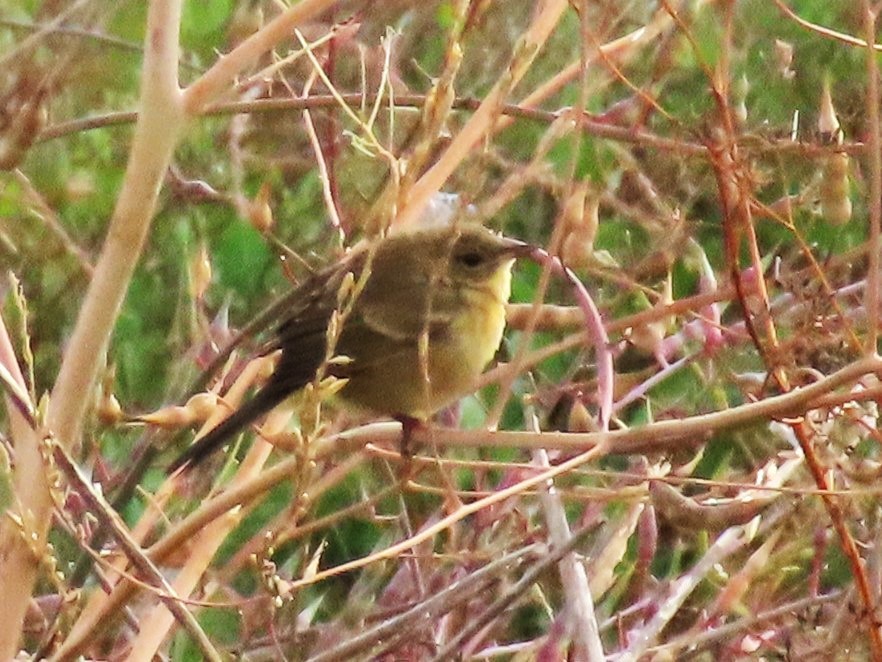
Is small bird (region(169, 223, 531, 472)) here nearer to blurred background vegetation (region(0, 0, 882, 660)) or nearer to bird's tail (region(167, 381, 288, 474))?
blurred background vegetation (region(0, 0, 882, 660))

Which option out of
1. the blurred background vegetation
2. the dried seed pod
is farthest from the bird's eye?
the dried seed pod

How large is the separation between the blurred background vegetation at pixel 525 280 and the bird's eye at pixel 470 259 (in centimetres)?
11

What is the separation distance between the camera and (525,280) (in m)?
2.66

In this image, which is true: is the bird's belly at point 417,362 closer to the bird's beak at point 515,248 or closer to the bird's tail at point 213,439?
the bird's beak at point 515,248

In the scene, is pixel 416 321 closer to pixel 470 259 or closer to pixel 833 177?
pixel 470 259

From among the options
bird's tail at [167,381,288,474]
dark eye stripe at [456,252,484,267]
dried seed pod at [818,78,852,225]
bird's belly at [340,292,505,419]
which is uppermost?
dried seed pod at [818,78,852,225]

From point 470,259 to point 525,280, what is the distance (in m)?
0.49

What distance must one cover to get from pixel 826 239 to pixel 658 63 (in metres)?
0.71

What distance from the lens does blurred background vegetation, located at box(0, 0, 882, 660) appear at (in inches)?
56.2

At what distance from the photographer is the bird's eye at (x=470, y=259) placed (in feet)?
7.14

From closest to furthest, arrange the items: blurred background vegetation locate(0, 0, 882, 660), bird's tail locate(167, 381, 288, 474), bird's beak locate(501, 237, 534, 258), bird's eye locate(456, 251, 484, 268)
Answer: blurred background vegetation locate(0, 0, 882, 660)
bird's tail locate(167, 381, 288, 474)
bird's beak locate(501, 237, 534, 258)
bird's eye locate(456, 251, 484, 268)

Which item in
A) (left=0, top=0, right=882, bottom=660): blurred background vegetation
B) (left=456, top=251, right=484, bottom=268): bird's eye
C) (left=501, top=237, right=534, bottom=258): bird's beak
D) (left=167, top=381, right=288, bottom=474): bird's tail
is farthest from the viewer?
(left=456, top=251, right=484, bottom=268): bird's eye

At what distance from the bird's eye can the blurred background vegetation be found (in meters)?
0.11

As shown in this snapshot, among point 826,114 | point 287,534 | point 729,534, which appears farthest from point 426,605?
point 826,114
